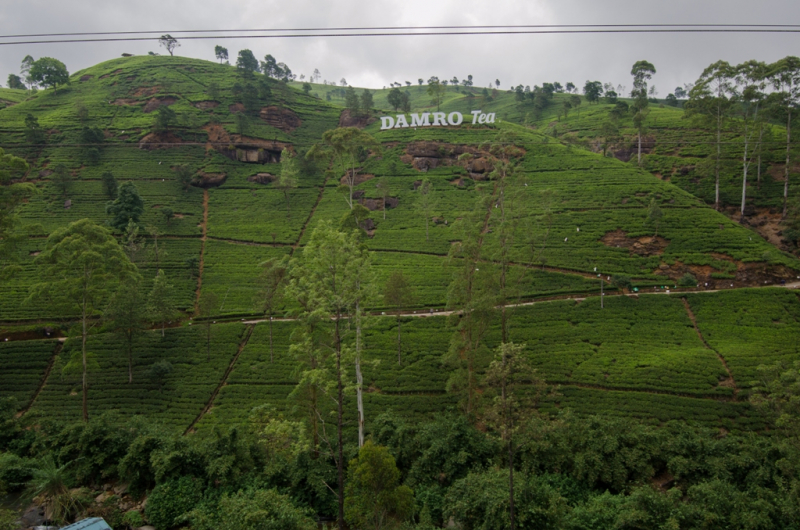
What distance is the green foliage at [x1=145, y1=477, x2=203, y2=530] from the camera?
15961 mm

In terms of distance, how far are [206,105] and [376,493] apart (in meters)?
99.2

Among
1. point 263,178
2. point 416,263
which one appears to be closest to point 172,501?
point 416,263

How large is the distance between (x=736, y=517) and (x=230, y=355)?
32989mm

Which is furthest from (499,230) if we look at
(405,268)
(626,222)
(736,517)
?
(626,222)

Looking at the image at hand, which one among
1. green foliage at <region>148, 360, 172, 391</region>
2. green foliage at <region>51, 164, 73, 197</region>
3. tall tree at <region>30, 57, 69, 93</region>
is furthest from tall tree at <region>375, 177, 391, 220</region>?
tall tree at <region>30, 57, 69, 93</region>

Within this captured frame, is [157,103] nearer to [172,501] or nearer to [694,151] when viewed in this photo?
[172,501]

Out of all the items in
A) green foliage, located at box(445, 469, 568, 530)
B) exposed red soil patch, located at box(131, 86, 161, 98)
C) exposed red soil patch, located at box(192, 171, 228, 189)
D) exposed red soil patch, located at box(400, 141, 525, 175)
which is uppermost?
exposed red soil patch, located at box(131, 86, 161, 98)

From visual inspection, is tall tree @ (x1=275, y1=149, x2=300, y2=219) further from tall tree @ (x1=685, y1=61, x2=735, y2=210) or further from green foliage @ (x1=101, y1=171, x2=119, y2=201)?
tall tree @ (x1=685, y1=61, x2=735, y2=210)

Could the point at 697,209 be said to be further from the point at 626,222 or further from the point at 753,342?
the point at 753,342

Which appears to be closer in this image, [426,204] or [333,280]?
[333,280]

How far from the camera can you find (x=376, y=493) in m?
13.8

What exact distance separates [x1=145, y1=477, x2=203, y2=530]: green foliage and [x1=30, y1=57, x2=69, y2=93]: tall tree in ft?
398

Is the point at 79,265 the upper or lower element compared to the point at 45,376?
upper

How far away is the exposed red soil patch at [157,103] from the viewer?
3467 inches
